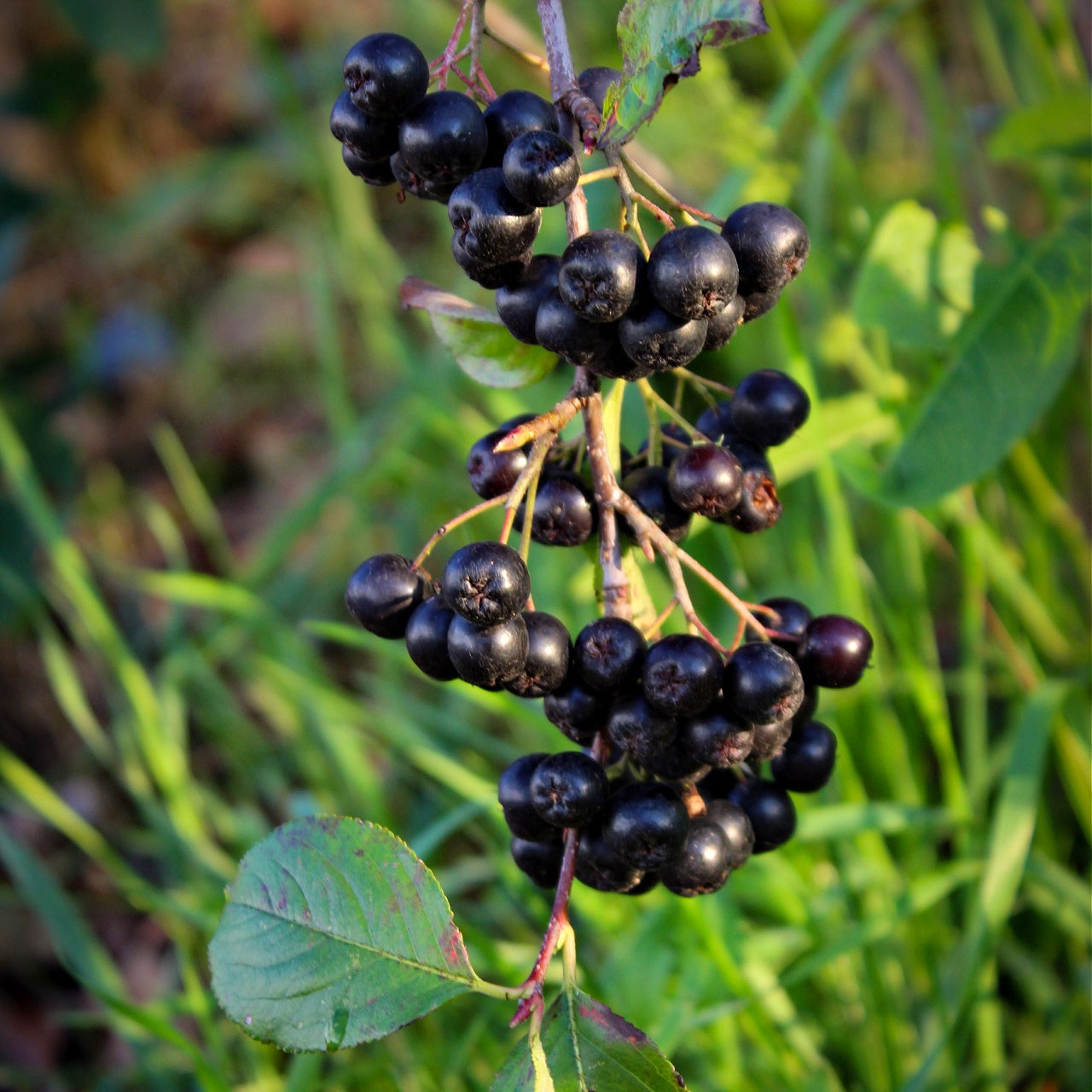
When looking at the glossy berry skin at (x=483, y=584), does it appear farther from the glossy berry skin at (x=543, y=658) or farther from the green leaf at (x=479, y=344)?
the green leaf at (x=479, y=344)

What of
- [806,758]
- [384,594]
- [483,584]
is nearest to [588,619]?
[806,758]

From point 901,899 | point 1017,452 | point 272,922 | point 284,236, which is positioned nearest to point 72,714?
point 272,922

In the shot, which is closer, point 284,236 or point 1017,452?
point 1017,452

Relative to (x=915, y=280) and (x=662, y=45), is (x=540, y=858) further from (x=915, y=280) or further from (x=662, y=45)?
(x=915, y=280)

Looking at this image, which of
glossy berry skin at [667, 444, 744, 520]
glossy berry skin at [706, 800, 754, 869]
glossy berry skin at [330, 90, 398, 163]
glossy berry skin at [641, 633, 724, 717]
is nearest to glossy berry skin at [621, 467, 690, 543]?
glossy berry skin at [667, 444, 744, 520]

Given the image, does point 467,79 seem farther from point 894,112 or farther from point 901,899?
point 894,112

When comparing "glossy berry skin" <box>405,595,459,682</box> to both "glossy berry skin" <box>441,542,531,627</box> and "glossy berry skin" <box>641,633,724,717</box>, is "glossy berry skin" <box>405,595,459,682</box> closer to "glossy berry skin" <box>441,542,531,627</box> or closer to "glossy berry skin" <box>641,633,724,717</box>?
"glossy berry skin" <box>441,542,531,627</box>

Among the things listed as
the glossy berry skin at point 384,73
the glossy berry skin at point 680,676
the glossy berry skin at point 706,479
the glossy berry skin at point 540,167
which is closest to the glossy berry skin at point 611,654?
the glossy berry skin at point 680,676
